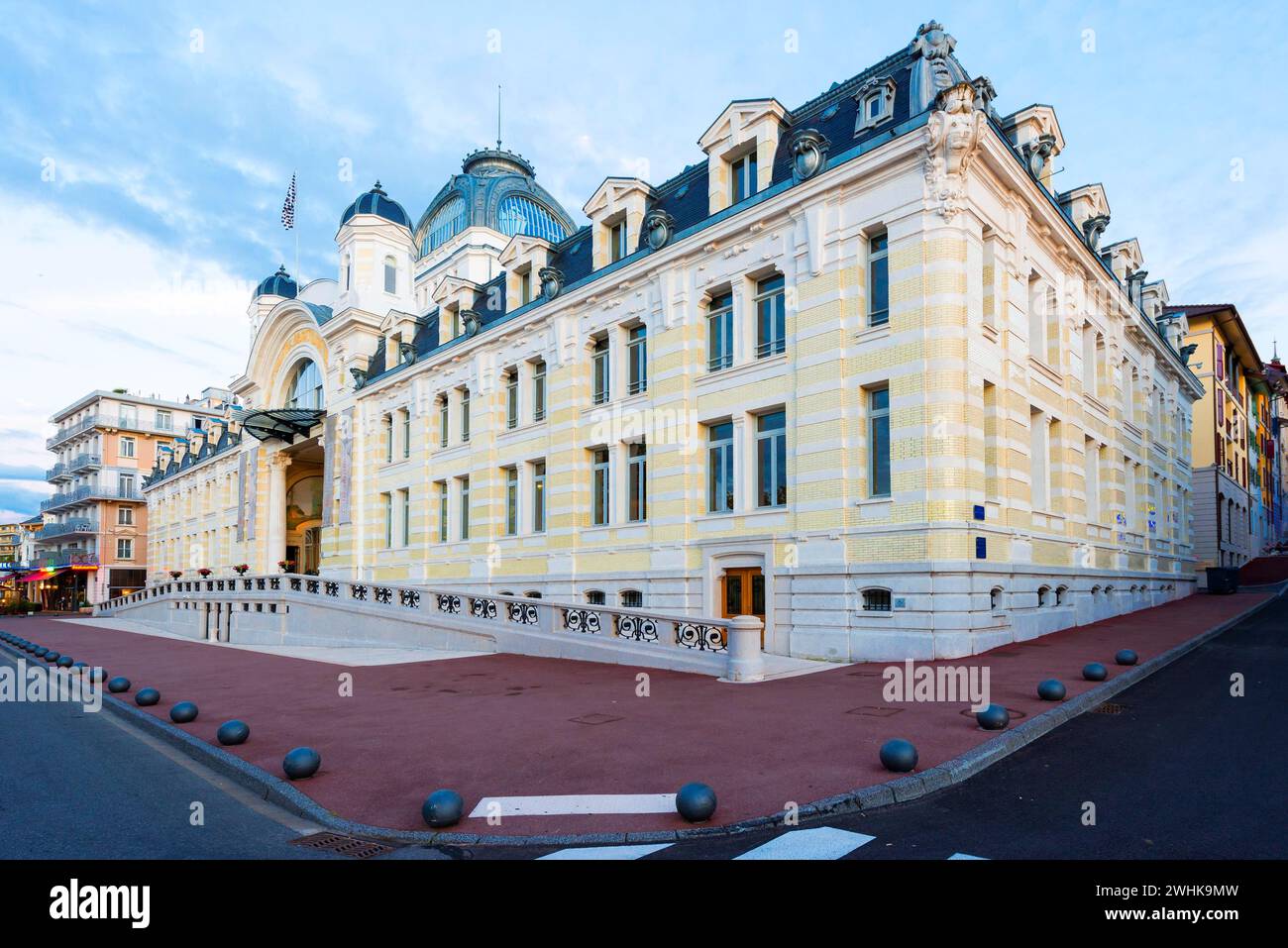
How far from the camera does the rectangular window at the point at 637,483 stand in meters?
21.5

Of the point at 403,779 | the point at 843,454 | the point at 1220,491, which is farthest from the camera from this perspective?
the point at 1220,491

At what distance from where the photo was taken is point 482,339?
2717 centimetres

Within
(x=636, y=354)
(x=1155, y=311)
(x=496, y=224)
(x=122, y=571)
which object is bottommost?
(x=122, y=571)

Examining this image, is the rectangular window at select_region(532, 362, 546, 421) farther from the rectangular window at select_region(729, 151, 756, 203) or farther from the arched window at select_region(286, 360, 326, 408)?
the arched window at select_region(286, 360, 326, 408)

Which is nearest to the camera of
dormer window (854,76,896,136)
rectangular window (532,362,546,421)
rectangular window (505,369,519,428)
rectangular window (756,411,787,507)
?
dormer window (854,76,896,136)

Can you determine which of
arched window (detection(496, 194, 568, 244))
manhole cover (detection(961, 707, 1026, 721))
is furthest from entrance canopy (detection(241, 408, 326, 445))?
manhole cover (detection(961, 707, 1026, 721))

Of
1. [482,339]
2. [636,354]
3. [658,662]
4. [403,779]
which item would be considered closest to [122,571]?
[482,339]

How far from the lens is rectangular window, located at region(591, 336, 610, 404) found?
2322 centimetres

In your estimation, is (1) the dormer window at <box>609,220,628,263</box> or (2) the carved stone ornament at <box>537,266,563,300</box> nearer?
(1) the dormer window at <box>609,220,628,263</box>

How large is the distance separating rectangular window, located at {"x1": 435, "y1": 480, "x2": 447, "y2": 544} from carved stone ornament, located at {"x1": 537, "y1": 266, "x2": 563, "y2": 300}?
8.83 m
